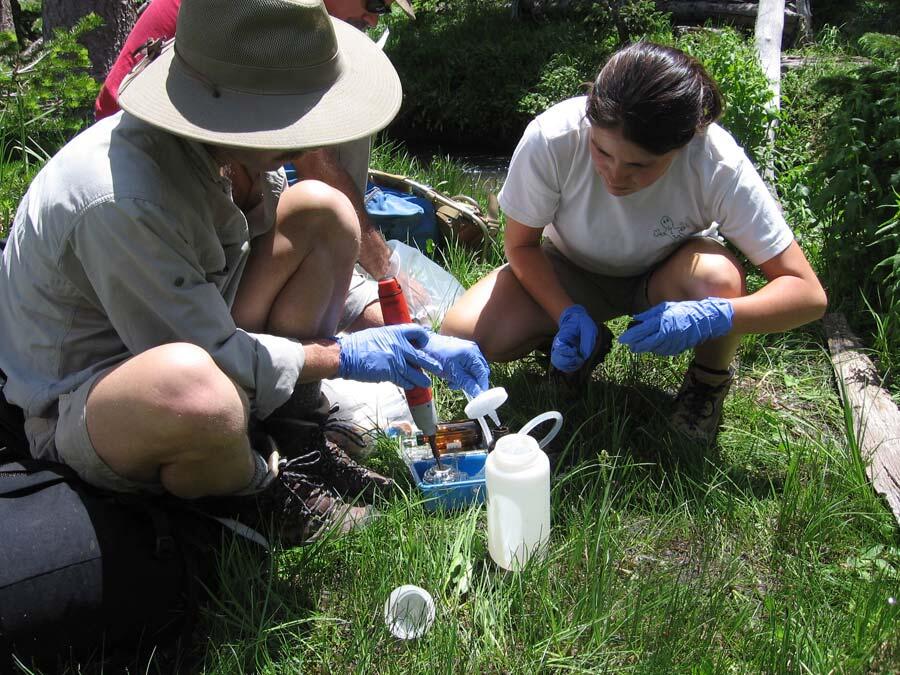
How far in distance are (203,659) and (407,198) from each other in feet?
7.70

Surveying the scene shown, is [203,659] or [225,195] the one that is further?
[225,195]

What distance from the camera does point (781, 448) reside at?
8.36 ft

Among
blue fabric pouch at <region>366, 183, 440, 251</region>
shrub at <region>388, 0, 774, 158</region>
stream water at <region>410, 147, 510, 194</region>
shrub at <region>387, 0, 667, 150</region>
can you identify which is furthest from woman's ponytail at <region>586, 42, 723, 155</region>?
shrub at <region>387, 0, 667, 150</region>

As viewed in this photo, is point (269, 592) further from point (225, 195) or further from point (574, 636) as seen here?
point (225, 195)

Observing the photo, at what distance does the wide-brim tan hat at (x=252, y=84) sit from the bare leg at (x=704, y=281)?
114 cm

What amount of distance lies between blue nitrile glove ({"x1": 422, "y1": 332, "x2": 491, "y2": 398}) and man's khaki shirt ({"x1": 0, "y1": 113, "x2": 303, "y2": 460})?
1.39 ft

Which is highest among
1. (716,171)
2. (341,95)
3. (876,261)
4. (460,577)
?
(341,95)

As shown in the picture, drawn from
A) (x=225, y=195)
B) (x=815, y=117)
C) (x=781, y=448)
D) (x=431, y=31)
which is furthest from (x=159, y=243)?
(x=431, y=31)

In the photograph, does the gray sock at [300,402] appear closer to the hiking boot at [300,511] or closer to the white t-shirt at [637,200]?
the hiking boot at [300,511]

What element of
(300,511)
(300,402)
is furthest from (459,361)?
(300,511)

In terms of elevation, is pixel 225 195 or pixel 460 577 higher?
pixel 225 195

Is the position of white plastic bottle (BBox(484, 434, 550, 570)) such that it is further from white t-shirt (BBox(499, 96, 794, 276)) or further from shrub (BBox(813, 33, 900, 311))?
shrub (BBox(813, 33, 900, 311))

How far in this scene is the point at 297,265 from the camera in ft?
7.82

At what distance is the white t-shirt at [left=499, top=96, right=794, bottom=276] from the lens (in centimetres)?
249
